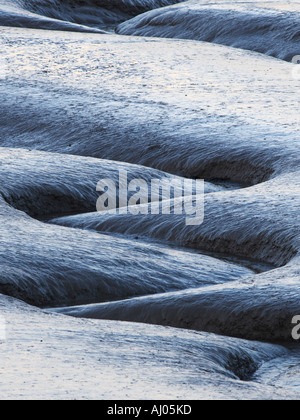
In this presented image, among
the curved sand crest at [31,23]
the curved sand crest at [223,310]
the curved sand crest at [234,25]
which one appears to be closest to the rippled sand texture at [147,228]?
the curved sand crest at [223,310]

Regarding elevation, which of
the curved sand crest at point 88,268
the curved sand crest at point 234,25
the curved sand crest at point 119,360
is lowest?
the curved sand crest at point 119,360

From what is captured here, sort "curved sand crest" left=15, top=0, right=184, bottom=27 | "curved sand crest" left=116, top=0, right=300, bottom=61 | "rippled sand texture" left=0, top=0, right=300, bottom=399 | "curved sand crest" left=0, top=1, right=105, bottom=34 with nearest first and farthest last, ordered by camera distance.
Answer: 1. "rippled sand texture" left=0, top=0, right=300, bottom=399
2. "curved sand crest" left=116, top=0, right=300, bottom=61
3. "curved sand crest" left=0, top=1, right=105, bottom=34
4. "curved sand crest" left=15, top=0, right=184, bottom=27

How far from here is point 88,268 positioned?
445 centimetres

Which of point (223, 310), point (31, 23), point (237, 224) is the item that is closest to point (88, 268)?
point (223, 310)

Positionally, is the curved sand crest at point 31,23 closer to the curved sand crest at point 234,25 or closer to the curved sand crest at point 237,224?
the curved sand crest at point 234,25

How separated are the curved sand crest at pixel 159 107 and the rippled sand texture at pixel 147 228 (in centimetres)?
2

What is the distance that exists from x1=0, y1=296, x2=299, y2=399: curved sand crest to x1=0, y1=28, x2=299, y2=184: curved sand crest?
106 inches

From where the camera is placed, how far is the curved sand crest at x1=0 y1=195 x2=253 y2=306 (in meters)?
4.27

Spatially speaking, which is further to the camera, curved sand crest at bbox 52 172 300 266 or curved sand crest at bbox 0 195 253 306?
curved sand crest at bbox 52 172 300 266

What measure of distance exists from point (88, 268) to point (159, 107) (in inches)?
131

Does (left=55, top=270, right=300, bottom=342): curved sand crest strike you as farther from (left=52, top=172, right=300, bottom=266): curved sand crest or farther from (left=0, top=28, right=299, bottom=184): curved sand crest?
(left=0, top=28, right=299, bottom=184): curved sand crest

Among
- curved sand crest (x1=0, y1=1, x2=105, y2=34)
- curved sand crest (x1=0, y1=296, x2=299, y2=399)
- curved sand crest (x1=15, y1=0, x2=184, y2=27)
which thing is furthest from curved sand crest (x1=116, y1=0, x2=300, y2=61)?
curved sand crest (x1=0, y1=296, x2=299, y2=399)

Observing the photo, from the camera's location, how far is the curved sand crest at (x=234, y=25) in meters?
10.9

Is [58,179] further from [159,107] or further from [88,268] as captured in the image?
[159,107]
